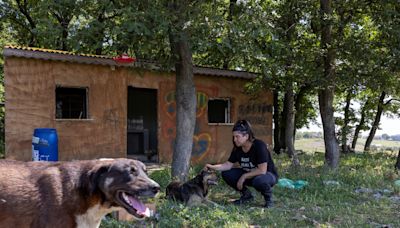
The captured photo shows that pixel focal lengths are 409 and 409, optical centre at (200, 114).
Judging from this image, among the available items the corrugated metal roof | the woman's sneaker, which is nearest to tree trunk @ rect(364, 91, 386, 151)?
the corrugated metal roof

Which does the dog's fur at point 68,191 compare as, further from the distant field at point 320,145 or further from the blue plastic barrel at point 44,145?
the distant field at point 320,145

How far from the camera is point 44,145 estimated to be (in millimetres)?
8695

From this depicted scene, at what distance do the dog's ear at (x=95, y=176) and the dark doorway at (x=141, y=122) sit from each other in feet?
37.5

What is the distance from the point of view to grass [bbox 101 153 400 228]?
5039mm

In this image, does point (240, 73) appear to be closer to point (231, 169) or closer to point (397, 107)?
point (231, 169)

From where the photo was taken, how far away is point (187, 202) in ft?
19.1

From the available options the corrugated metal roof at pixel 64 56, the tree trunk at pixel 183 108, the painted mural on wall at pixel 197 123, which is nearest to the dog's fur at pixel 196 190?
the tree trunk at pixel 183 108

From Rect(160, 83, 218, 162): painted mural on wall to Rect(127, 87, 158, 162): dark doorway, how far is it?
9.78 ft

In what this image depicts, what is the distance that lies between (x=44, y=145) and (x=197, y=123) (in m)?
4.79

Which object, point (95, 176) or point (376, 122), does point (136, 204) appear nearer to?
point (95, 176)

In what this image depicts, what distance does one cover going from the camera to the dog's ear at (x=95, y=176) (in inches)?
121

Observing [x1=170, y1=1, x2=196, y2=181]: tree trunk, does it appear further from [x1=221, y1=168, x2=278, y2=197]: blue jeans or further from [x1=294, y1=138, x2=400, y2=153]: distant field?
[x1=294, y1=138, x2=400, y2=153]: distant field

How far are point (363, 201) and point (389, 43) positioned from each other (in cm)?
476

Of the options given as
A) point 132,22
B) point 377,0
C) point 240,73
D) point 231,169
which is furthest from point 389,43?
point 132,22
